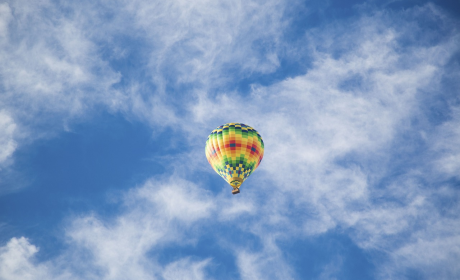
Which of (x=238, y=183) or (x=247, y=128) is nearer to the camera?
(x=238, y=183)

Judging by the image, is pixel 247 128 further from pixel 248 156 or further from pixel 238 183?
pixel 238 183

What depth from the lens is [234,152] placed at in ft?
170

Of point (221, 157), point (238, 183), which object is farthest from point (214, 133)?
point (238, 183)

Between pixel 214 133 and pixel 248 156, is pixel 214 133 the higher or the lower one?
the higher one

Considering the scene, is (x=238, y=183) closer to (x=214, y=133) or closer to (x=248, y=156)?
(x=248, y=156)

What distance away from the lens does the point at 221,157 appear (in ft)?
171

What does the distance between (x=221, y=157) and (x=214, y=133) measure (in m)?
3.68

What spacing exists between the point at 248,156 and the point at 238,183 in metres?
3.66

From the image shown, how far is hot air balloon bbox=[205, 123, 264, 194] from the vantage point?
169ft

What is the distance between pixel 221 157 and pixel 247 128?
5589mm

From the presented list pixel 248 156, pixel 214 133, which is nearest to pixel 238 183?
pixel 248 156

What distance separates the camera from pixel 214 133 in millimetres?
54031

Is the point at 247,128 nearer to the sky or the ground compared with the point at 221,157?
nearer to the sky

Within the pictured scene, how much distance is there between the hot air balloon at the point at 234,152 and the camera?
5159cm
